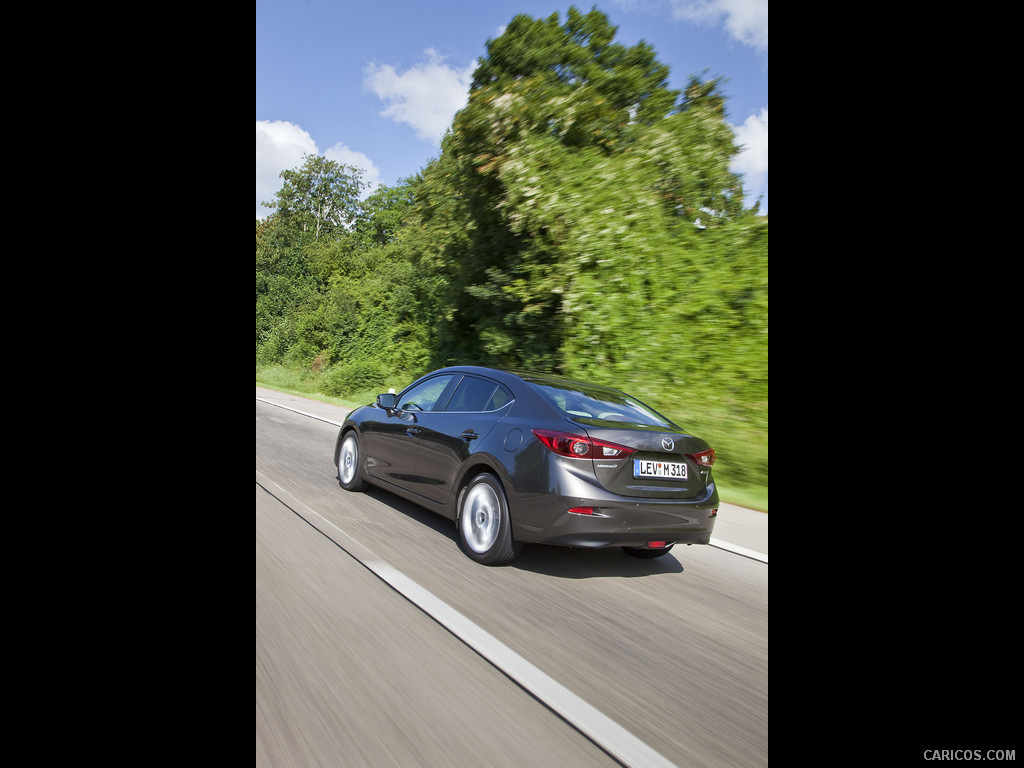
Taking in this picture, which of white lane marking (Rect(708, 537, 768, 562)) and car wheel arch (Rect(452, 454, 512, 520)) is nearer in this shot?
car wheel arch (Rect(452, 454, 512, 520))

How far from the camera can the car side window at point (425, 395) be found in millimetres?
6180

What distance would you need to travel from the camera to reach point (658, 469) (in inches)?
179

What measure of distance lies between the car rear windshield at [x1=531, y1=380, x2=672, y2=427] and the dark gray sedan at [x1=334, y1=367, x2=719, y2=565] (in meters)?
0.01

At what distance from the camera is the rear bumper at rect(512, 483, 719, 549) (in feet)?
14.3

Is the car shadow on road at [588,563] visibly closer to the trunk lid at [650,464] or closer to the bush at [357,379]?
the trunk lid at [650,464]

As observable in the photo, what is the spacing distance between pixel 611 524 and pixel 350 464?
3.65 m

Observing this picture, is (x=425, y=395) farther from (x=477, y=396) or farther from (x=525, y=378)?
(x=525, y=378)

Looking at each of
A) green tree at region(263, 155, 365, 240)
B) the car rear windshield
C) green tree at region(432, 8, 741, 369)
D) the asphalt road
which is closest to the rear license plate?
the car rear windshield

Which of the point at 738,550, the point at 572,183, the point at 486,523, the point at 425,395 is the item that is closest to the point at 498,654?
the point at 486,523

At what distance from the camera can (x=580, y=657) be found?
324 cm

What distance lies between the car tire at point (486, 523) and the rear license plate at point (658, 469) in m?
0.95

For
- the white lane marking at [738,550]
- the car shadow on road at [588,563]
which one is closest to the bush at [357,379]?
the white lane marking at [738,550]

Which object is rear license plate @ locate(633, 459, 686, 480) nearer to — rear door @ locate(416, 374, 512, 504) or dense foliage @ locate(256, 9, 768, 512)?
rear door @ locate(416, 374, 512, 504)
